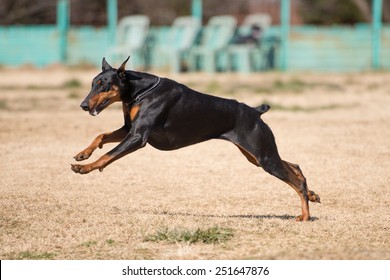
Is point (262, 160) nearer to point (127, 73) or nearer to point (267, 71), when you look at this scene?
point (127, 73)

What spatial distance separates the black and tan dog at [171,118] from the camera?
7176 millimetres

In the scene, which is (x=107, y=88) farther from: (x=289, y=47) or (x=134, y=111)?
(x=289, y=47)

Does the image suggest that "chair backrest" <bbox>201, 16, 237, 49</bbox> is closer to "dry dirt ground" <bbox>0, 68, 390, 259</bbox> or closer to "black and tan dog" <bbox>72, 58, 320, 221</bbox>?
"dry dirt ground" <bbox>0, 68, 390, 259</bbox>

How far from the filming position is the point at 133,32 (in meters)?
26.8

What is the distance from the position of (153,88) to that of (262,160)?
111cm

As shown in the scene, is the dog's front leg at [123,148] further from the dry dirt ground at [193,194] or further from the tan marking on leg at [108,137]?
the dry dirt ground at [193,194]

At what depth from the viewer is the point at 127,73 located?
7.30m

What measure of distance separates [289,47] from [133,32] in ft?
15.6

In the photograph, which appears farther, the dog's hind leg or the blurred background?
the blurred background

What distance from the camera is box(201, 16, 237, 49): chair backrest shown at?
2552 centimetres

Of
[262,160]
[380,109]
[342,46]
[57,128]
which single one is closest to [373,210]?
[262,160]

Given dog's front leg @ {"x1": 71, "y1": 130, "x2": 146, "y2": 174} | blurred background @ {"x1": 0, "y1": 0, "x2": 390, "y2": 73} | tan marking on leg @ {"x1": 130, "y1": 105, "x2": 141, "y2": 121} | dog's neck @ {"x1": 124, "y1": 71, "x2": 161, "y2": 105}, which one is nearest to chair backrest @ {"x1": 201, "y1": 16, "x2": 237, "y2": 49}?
blurred background @ {"x1": 0, "y1": 0, "x2": 390, "y2": 73}

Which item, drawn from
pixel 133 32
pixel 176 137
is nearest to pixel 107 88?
pixel 176 137

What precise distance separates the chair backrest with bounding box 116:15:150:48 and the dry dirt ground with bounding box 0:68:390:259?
9.75 meters
